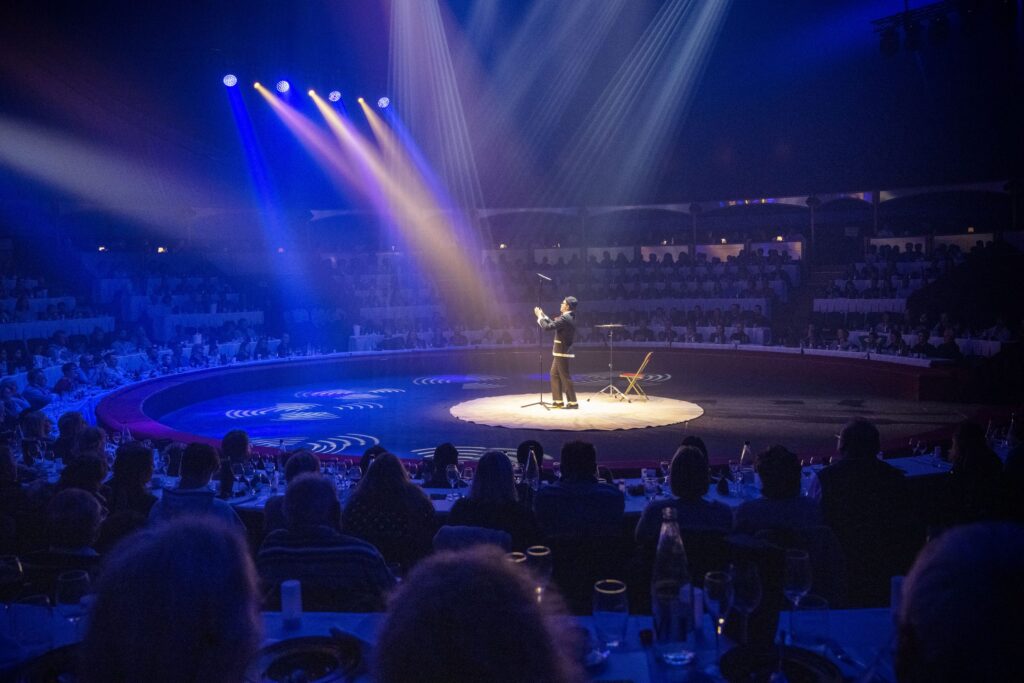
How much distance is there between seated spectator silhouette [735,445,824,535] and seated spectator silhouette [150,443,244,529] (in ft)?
8.25

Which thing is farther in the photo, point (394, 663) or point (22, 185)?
point (22, 185)

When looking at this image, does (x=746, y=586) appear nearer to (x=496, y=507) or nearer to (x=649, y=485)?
(x=496, y=507)

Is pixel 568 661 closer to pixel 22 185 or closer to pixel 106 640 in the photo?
pixel 106 640

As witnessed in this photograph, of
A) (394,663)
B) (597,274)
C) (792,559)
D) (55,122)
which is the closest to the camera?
(394,663)

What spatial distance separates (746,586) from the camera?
210 cm

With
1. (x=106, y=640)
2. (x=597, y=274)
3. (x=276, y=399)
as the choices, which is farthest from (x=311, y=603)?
(x=597, y=274)

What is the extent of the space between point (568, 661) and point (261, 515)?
4299 mm

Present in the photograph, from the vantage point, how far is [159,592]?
132 cm

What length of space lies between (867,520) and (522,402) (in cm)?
917

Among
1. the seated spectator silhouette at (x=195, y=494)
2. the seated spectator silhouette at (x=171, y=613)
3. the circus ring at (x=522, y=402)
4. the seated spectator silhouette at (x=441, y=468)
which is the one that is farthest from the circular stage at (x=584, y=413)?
the seated spectator silhouette at (x=171, y=613)

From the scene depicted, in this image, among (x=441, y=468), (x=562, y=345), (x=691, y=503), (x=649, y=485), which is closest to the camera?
(x=691, y=503)

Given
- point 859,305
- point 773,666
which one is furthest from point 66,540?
point 859,305

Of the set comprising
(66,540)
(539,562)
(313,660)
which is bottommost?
(313,660)

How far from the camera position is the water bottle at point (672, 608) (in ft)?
7.30
